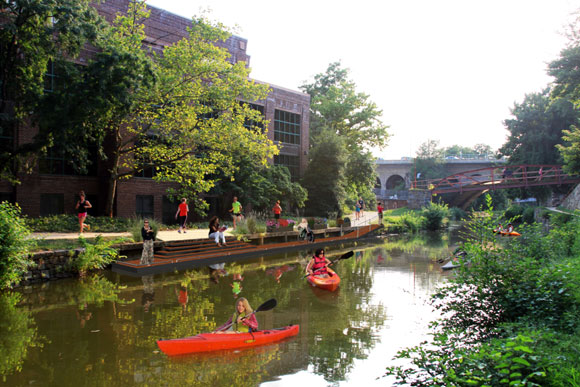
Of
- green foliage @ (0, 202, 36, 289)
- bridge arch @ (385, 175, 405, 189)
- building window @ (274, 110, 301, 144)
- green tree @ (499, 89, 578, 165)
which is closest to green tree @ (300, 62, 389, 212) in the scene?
building window @ (274, 110, 301, 144)

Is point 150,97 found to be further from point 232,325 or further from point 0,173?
point 232,325

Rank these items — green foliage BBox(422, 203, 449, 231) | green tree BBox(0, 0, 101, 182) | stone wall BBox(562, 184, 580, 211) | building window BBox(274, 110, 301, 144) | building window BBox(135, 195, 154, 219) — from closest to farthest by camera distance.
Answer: green tree BBox(0, 0, 101, 182) → building window BBox(135, 195, 154, 219) → stone wall BBox(562, 184, 580, 211) → building window BBox(274, 110, 301, 144) → green foliage BBox(422, 203, 449, 231)

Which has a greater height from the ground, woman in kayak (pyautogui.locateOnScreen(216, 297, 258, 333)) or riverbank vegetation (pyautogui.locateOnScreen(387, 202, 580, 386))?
riverbank vegetation (pyautogui.locateOnScreen(387, 202, 580, 386))

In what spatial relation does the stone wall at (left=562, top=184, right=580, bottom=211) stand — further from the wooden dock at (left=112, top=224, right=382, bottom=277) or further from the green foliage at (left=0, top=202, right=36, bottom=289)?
the green foliage at (left=0, top=202, right=36, bottom=289)

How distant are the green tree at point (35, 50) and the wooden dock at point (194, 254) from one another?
6.36 m

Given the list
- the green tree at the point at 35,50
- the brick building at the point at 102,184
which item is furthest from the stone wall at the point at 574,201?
the green tree at the point at 35,50

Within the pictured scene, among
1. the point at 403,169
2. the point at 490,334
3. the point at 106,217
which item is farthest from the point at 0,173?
the point at 403,169

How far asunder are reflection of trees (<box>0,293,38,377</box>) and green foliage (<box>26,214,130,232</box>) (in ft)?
26.4

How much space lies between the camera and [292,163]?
39281mm

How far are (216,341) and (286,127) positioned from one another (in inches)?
1243

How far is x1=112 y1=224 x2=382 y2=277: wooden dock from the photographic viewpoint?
1686cm

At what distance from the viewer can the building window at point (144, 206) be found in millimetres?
27672

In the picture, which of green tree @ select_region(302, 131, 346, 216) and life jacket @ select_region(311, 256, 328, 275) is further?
green tree @ select_region(302, 131, 346, 216)

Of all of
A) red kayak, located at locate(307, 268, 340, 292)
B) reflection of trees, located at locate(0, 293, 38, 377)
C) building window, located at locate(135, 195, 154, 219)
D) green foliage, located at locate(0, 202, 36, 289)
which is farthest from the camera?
building window, located at locate(135, 195, 154, 219)
